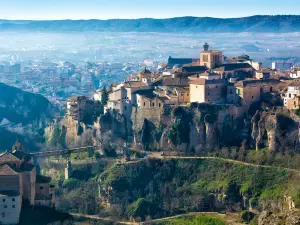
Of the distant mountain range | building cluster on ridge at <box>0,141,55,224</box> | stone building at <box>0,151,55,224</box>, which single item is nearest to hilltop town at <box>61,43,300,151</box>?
building cluster on ridge at <box>0,141,55,224</box>

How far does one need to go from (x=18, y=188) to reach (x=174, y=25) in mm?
156038

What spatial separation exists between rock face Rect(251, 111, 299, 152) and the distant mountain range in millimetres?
123844

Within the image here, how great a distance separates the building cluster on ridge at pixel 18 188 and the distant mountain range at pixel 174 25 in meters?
133

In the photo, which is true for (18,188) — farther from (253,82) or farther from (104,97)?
(253,82)

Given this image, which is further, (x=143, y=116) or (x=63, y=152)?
(x=63, y=152)

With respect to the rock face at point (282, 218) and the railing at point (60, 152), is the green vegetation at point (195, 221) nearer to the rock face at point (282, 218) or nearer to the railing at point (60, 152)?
the railing at point (60, 152)

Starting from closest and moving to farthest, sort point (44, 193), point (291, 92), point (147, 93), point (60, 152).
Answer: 1. point (44, 193)
2. point (291, 92)
3. point (60, 152)
4. point (147, 93)

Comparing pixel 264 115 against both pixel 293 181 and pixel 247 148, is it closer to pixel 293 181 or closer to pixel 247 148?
pixel 247 148

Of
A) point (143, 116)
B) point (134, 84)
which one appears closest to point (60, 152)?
point (143, 116)

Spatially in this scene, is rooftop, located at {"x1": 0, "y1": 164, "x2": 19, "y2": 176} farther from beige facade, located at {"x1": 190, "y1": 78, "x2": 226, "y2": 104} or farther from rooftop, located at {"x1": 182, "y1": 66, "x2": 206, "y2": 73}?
rooftop, located at {"x1": 182, "y1": 66, "x2": 206, "y2": 73}

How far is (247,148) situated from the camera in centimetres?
3622

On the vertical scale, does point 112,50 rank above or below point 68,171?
below

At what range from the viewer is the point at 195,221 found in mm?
30641

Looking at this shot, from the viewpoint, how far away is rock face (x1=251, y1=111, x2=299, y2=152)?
35.0 meters
